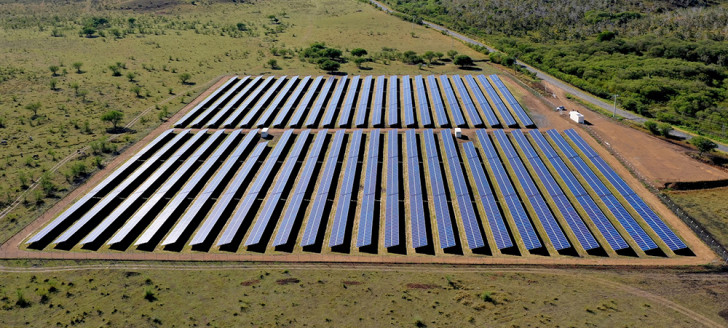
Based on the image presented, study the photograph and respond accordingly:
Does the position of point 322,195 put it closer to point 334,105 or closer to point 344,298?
point 344,298

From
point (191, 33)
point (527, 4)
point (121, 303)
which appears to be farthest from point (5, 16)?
point (527, 4)

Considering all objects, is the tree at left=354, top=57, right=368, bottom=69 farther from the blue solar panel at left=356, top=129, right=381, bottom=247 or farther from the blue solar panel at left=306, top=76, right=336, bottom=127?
the blue solar panel at left=356, top=129, right=381, bottom=247

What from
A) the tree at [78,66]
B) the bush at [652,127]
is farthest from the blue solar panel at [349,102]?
the tree at [78,66]

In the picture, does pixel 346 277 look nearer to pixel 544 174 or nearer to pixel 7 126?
pixel 544 174

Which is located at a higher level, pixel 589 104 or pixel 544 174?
pixel 589 104

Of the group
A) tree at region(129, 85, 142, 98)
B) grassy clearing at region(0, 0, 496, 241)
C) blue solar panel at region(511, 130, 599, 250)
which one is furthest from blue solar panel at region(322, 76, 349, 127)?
tree at region(129, 85, 142, 98)

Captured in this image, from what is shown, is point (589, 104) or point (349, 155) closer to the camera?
point (349, 155)

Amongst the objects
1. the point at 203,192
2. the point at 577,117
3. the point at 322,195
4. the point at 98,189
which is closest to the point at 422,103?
the point at 577,117
